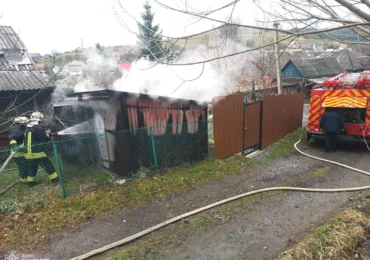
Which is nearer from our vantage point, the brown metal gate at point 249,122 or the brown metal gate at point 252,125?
the brown metal gate at point 249,122

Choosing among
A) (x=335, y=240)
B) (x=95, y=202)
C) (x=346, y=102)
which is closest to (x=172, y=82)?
(x=95, y=202)

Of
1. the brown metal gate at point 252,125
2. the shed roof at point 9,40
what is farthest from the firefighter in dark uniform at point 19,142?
the brown metal gate at point 252,125

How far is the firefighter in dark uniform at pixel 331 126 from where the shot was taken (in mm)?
7570

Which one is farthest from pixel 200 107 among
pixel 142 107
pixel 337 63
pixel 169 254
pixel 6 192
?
pixel 337 63

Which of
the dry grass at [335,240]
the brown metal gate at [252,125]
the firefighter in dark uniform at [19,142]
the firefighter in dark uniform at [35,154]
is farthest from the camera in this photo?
the brown metal gate at [252,125]

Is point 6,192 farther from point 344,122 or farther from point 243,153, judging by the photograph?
point 344,122

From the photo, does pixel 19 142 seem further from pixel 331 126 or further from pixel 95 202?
pixel 331 126

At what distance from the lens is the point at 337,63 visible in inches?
1161

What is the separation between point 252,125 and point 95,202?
518 centimetres

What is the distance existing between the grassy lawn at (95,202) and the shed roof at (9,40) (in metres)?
7.60

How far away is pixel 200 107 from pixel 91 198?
143 inches

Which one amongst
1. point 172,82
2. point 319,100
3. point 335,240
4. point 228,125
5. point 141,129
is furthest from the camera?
point 319,100

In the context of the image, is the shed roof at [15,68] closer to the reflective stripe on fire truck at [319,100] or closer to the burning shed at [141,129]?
the burning shed at [141,129]

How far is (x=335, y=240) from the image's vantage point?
3.53 m
